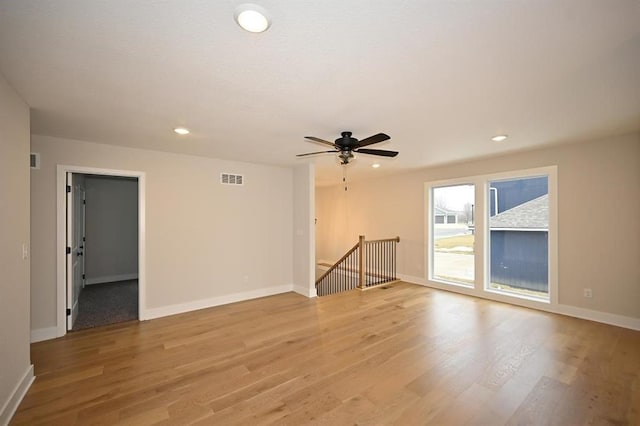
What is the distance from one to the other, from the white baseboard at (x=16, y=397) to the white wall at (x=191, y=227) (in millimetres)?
1295

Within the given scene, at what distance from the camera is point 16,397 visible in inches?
89.6

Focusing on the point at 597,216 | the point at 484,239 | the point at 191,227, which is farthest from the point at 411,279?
the point at 191,227

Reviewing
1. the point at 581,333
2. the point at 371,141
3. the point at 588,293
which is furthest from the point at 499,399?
the point at 588,293

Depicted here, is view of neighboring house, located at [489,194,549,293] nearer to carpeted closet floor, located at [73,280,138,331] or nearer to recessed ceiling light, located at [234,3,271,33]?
recessed ceiling light, located at [234,3,271,33]

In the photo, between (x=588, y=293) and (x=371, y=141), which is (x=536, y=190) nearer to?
(x=588, y=293)

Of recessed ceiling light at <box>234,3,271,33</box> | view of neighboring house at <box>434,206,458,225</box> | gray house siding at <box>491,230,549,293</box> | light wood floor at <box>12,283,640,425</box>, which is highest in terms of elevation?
recessed ceiling light at <box>234,3,271,33</box>

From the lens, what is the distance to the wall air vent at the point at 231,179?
501 cm

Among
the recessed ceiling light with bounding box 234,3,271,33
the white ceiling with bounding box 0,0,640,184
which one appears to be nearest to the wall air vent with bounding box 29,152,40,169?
the white ceiling with bounding box 0,0,640,184

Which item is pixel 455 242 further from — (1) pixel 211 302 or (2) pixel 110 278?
(2) pixel 110 278

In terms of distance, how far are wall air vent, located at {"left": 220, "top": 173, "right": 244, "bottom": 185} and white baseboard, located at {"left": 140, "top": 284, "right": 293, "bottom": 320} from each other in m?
2.03

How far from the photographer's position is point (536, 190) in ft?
15.3

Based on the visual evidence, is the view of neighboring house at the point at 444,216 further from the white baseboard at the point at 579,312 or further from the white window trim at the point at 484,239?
the white baseboard at the point at 579,312

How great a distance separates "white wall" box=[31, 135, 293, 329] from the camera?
3.57 metres

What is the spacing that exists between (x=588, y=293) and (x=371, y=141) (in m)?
4.06
